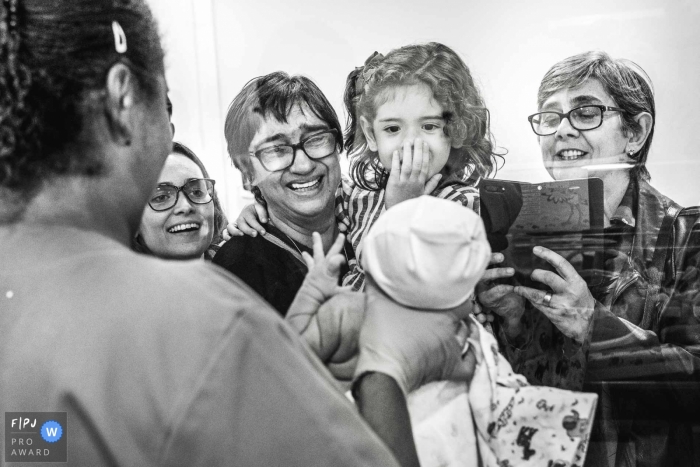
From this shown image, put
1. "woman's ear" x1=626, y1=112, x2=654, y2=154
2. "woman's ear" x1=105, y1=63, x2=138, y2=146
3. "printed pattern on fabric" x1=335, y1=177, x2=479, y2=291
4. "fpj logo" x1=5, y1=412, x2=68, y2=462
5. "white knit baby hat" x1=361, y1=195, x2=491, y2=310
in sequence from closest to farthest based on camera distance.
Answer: "fpj logo" x1=5, y1=412, x2=68, y2=462 → "woman's ear" x1=105, y1=63, x2=138, y2=146 → "white knit baby hat" x1=361, y1=195, x2=491, y2=310 → "printed pattern on fabric" x1=335, y1=177, x2=479, y2=291 → "woman's ear" x1=626, y1=112, x2=654, y2=154

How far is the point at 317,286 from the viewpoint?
1158mm

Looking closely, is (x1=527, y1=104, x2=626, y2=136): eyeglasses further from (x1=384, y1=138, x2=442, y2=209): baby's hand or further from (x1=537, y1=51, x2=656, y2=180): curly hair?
(x1=384, y1=138, x2=442, y2=209): baby's hand

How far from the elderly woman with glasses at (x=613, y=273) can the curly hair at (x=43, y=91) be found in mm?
764

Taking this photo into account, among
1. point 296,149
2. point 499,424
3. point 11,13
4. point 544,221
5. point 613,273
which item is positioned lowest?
point 499,424

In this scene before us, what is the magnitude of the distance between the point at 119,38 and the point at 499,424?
2.77 ft

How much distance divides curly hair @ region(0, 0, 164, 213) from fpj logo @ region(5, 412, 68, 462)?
29 cm

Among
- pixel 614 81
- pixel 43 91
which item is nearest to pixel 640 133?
pixel 614 81

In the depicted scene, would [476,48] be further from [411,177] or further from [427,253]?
[427,253]

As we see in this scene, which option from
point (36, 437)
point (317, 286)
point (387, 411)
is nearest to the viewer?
point (36, 437)

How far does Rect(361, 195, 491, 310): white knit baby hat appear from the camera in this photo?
104cm

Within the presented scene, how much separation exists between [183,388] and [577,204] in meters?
0.85

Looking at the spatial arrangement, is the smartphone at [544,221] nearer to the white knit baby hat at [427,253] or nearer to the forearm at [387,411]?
the white knit baby hat at [427,253]

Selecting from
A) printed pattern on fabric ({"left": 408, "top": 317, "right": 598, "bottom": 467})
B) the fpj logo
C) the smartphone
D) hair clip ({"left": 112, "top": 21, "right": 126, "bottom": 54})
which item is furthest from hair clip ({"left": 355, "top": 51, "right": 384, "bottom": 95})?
the fpj logo

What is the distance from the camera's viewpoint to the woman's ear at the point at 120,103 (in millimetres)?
931
